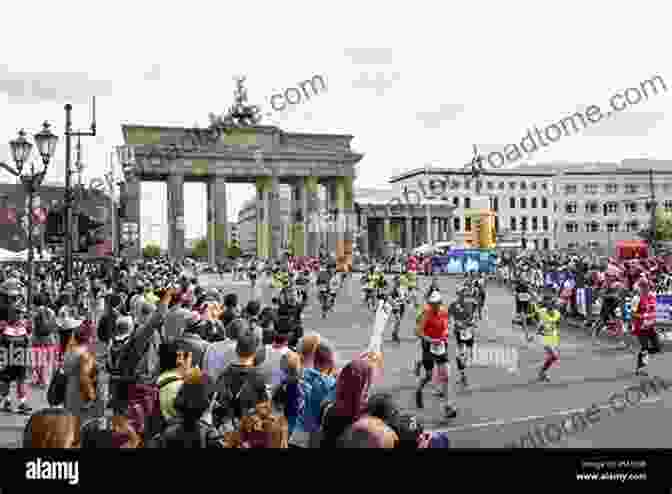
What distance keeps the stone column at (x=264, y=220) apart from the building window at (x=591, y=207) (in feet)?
238

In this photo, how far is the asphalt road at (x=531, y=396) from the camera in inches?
305

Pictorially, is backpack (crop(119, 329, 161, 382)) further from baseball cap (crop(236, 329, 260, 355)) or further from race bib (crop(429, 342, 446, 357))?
race bib (crop(429, 342, 446, 357))

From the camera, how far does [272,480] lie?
321cm

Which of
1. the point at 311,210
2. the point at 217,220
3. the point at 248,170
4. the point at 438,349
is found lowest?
the point at 438,349

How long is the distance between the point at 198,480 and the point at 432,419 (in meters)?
6.12

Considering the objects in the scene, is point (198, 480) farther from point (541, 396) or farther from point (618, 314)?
point (618, 314)

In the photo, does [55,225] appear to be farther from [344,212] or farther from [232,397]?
[344,212]

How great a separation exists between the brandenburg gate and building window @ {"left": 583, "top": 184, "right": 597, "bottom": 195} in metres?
64.4

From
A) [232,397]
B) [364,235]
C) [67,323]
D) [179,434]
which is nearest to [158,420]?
[232,397]

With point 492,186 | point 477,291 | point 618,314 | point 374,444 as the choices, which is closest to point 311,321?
point 477,291

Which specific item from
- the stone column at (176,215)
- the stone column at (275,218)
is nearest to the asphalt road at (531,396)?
the stone column at (176,215)

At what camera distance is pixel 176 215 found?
234ft
